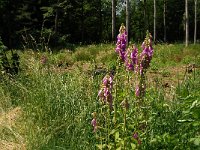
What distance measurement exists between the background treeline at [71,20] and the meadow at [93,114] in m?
12.0

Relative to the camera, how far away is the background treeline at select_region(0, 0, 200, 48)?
3222 cm

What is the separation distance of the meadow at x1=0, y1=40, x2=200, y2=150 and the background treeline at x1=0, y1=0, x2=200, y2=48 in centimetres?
1196

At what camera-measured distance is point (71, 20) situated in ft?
170

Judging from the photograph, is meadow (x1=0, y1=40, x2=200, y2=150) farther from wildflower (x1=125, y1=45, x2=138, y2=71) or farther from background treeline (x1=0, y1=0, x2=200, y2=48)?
background treeline (x1=0, y1=0, x2=200, y2=48)

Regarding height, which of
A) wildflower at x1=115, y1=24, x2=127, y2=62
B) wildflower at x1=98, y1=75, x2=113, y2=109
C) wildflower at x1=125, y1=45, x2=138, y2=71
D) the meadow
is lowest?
the meadow

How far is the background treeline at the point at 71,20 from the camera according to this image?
3222 cm

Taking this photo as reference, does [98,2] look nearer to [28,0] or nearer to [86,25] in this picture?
[86,25]

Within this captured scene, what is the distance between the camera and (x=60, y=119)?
5715 mm

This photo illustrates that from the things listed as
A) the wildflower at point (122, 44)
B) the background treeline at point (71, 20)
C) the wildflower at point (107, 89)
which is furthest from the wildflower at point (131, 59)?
the background treeline at point (71, 20)

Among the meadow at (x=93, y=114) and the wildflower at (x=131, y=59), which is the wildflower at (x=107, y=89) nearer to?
the meadow at (x=93, y=114)

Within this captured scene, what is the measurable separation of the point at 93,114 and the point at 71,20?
48.6 metres

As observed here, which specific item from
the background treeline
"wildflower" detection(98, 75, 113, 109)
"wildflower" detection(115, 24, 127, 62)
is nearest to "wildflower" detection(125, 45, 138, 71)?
"wildflower" detection(115, 24, 127, 62)

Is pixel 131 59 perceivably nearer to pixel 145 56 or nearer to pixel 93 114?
pixel 145 56

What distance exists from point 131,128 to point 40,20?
126ft
